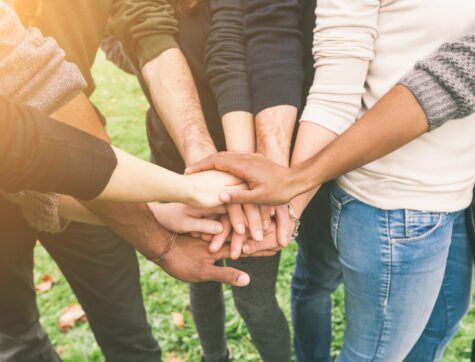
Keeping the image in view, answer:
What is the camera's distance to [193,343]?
2.94 meters

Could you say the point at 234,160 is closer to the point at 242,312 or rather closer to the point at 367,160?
the point at 367,160

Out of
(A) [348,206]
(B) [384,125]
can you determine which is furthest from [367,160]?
(A) [348,206]

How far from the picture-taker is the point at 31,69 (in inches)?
56.7

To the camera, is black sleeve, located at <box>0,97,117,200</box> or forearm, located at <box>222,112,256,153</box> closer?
black sleeve, located at <box>0,97,117,200</box>

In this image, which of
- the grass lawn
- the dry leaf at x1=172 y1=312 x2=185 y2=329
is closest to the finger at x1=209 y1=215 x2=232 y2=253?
the grass lawn

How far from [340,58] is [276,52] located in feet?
0.90

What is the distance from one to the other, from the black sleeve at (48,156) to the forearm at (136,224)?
0.40 m

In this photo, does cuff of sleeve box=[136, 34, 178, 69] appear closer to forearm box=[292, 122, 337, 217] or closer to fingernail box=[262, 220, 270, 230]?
forearm box=[292, 122, 337, 217]

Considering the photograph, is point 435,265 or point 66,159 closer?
point 66,159

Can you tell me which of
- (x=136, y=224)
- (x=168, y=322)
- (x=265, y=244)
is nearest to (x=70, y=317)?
(x=168, y=322)

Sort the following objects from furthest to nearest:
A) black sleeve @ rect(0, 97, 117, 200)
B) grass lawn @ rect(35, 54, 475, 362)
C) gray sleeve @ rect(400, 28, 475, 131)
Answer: grass lawn @ rect(35, 54, 475, 362)
gray sleeve @ rect(400, 28, 475, 131)
black sleeve @ rect(0, 97, 117, 200)

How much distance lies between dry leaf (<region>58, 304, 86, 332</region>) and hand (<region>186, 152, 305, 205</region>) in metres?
1.94

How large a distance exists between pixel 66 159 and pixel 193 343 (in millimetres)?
1953

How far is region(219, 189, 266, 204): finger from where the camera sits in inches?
64.6
